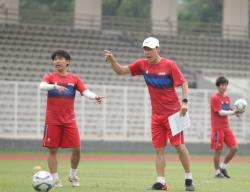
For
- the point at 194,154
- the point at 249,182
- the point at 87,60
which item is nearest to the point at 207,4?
the point at 87,60

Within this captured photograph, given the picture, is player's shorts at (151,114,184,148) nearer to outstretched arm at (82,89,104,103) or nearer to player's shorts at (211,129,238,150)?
outstretched arm at (82,89,104,103)

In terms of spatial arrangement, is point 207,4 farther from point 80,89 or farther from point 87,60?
point 80,89

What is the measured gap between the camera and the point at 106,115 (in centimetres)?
3297

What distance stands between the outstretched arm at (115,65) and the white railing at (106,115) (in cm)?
1769

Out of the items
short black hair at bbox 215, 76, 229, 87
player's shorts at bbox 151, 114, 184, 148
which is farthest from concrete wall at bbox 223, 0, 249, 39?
player's shorts at bbox 151, 114, 184, 148

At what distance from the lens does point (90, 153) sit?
31297 mm

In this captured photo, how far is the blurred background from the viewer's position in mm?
32062

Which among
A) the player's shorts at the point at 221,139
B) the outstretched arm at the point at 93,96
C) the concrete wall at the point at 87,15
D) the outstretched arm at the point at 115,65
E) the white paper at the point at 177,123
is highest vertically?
the concrete wall at the point at 87,15

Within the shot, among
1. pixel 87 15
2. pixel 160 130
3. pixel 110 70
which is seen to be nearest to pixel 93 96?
pixel 160 130

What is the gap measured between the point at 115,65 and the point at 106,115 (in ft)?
61.5

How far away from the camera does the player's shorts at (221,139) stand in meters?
19.5

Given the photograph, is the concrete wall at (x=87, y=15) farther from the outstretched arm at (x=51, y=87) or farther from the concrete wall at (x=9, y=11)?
the outstretched arm at (x=51, y=87)

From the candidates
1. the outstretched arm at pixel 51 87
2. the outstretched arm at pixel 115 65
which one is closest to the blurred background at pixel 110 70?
the outstretched arm at pixel 51 87

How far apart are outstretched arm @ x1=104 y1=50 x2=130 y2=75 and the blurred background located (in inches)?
687
